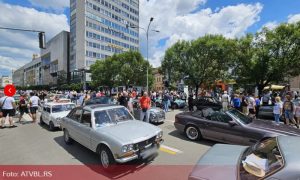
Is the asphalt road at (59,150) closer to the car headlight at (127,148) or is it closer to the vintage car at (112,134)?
the vintage car at (112,134)

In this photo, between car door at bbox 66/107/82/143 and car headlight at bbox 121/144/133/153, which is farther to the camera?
car door at bbox 66/107/82/143

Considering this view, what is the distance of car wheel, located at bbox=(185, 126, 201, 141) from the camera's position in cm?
739

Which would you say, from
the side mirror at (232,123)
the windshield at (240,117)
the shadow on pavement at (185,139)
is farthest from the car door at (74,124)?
the windshield at (240,117)

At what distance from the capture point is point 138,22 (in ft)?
272

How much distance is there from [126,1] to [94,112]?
253ft

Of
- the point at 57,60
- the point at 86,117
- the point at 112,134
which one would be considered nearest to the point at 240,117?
the point at 112,134

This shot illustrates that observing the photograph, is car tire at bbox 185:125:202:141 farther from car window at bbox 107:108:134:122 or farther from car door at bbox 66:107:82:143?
car door at bbox 66:107:82:143

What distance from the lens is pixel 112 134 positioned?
483 centimetres

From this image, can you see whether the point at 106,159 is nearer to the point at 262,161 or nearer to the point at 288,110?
the point at 262,161

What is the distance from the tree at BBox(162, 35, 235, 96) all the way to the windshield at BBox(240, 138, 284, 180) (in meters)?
20.9

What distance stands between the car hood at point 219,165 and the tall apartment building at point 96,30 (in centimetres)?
6294

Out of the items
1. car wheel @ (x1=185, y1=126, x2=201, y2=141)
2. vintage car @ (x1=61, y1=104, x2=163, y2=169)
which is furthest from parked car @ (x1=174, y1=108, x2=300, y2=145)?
vintage car @ (x1=61, y1=104, x2=163, y2=169)

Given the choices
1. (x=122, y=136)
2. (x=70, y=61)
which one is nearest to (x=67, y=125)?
(x=122, y=136)

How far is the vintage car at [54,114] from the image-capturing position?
910 cm
